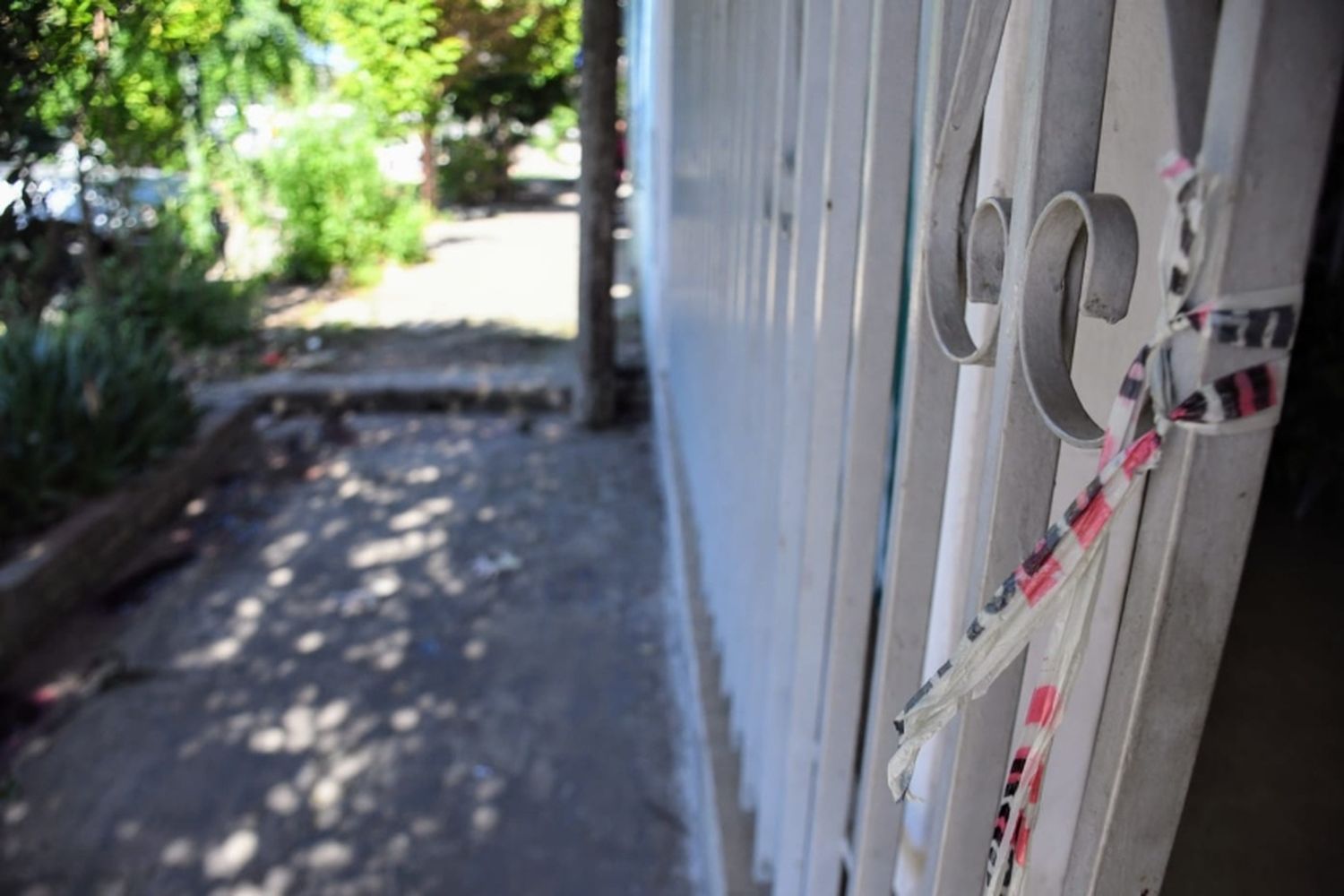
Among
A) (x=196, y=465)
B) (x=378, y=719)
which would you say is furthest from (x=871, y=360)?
(x=196, y=465)

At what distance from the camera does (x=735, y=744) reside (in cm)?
293

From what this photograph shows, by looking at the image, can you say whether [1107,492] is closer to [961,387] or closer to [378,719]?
[961,387]

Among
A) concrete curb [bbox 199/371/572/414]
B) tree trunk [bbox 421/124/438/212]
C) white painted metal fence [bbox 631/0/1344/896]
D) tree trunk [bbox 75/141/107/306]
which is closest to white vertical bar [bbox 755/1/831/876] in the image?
white painted metal fence [bbox 631/0/1344/896]

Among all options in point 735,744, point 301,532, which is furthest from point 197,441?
point 735,744

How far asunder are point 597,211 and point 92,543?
348 centimetres

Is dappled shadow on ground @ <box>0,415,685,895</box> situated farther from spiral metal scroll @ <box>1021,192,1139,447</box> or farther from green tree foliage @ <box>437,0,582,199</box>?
green tree foliage @ <box>437,0,582,199</box>

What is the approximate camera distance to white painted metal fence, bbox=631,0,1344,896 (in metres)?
0.65

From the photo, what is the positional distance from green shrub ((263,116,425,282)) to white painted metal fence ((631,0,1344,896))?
9.21 metres

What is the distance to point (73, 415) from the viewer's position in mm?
Result: 5211

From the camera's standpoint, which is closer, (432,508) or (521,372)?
(432,508)

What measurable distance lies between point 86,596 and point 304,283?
7339 mm

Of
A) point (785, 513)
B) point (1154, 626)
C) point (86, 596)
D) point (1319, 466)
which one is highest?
point (1154, 626)

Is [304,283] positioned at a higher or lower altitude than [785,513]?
lower

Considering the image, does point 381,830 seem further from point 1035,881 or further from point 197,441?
point 197,441
